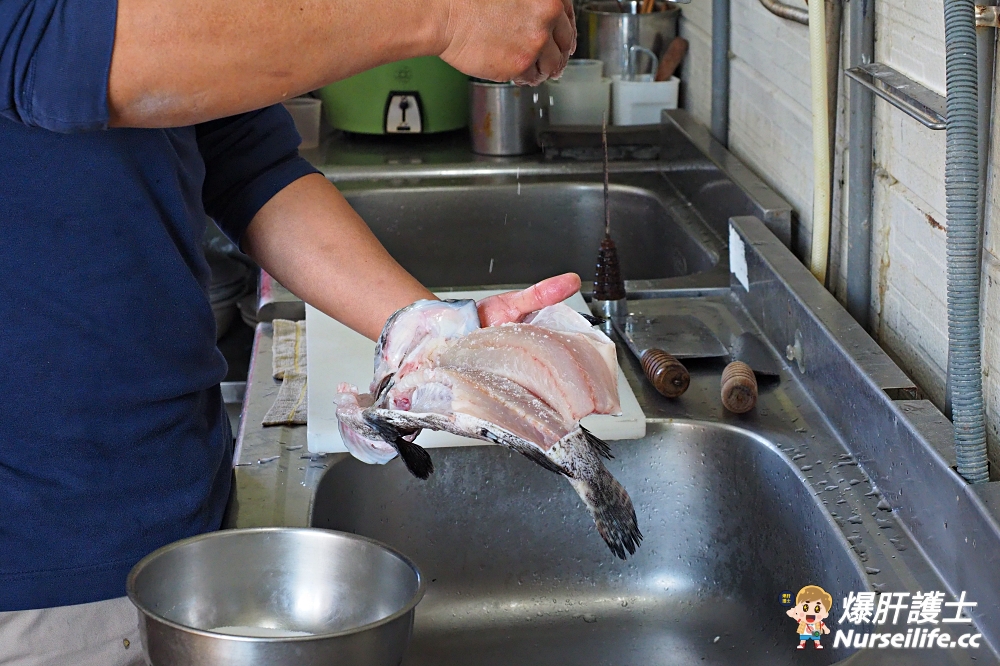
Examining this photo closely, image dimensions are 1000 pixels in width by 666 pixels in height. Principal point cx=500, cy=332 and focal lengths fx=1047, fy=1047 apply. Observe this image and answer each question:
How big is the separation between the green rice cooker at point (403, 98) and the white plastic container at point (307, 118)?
0.08 m

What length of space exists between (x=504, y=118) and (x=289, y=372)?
129 cm

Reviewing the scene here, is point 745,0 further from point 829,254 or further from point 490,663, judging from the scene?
point 490,663

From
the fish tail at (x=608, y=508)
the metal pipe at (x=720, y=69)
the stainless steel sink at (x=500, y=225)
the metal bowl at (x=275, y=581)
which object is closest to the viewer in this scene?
the fish tail at (x=608, y=508)

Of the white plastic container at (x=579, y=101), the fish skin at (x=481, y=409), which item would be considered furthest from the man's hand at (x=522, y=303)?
the white plastic container at (x=579, y=101)

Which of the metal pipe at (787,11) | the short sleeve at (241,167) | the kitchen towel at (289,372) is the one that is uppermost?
the metal pipe at (787,11)

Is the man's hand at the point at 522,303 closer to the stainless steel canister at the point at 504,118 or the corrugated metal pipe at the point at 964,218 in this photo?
the corrugated metal pipe at the point at 964,218

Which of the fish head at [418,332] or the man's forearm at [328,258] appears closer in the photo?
the fish head at [418,332]

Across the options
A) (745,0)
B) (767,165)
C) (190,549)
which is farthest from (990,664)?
(745,0)

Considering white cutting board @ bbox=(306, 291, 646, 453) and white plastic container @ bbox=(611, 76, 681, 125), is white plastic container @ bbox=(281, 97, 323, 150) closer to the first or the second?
white plastic container @ bbox=(611, 76, 681, 125)

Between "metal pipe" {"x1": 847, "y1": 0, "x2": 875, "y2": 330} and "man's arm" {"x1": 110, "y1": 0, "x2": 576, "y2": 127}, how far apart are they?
2.39 ft

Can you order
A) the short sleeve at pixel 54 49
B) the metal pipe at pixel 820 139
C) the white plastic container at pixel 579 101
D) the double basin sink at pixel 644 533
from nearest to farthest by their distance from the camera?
1. the short sleeve at pixel 54 49
2. the double basin sink at pixel 644 533
3. the metal pipe at pixel 820 139
4. the white plastic container at pixel 579 101

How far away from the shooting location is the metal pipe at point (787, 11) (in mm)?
1719

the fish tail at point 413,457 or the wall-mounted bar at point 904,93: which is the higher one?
the wall-mounted bar at point 904,93

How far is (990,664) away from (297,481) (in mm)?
785
